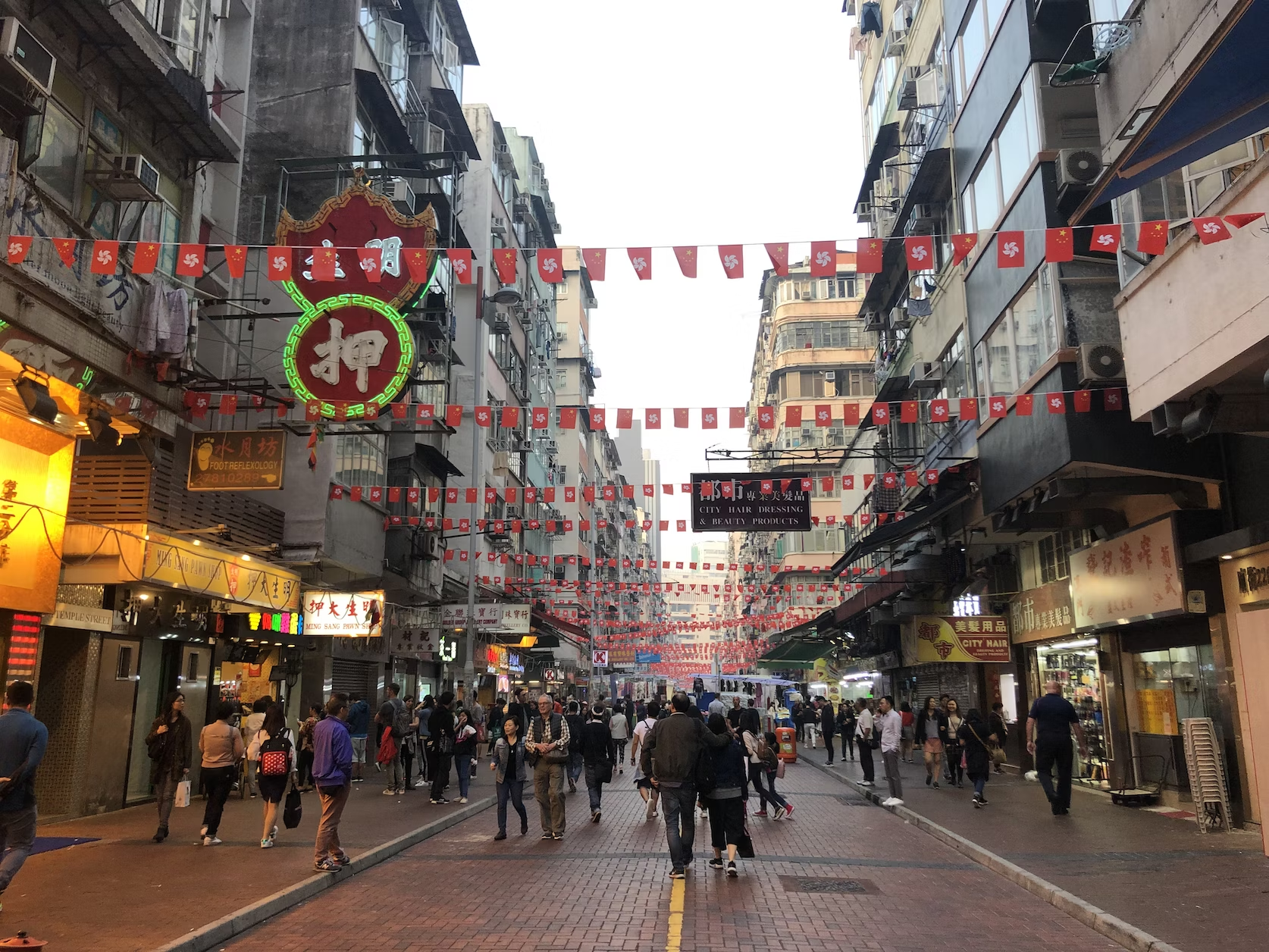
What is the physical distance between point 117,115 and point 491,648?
24.5 metres

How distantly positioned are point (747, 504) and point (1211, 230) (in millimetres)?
17667

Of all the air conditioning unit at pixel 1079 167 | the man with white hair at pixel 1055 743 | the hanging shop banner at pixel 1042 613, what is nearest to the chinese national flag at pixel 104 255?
the air conditioning unit at pixel 1079 167

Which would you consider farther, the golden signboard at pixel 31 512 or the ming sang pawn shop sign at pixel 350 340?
the ming sang pawn shop sign at pixel 350 340

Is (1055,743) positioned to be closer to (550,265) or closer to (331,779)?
(550,265)

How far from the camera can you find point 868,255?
41.8 ft

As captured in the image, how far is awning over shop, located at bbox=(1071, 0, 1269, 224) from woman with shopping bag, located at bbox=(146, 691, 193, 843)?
12045 mm

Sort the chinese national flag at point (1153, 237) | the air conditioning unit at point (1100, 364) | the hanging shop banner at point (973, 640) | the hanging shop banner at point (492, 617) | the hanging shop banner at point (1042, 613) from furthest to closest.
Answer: the hanging shop banner at point (492, 617) → the hanging shop banner at point (973, 640) → the hanging shop banner at point (1042, 613) → the air conditioning unit at point (1100, 364) → the chinese national flag at point (1153, 237)

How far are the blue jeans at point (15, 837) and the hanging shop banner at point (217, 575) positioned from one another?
6.42 m

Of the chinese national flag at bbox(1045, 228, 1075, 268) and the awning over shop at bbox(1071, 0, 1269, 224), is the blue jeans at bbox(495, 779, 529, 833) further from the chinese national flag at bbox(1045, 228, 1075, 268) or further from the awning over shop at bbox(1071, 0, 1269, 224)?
the awning over shop at bbox(1071, 0, 1269, 224)

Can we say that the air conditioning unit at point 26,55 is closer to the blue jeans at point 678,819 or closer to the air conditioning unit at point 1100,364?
the blue jeans at point 678,819

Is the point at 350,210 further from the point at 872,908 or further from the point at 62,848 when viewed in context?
the point at 872,908

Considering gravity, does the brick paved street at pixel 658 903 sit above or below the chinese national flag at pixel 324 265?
below

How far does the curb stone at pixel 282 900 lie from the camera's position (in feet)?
24.5

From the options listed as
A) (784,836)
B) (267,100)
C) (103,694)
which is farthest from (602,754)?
(267,100)
